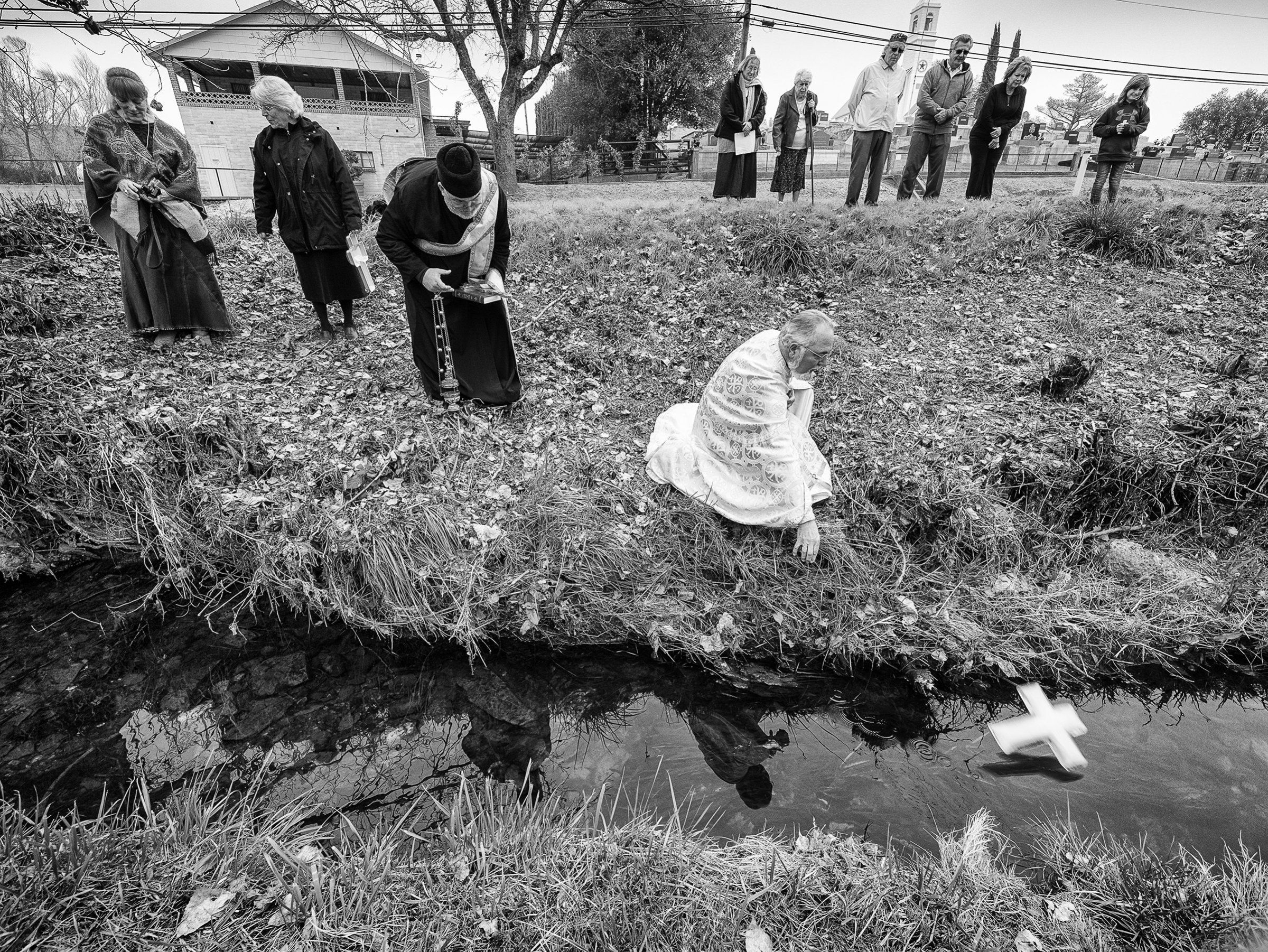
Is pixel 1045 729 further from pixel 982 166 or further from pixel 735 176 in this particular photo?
pixel 982 166

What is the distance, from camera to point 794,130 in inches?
335

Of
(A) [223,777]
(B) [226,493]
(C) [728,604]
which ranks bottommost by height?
(A) [223,777]

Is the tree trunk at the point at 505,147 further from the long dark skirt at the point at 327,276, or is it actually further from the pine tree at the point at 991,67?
the pine tree at the point at 991,67

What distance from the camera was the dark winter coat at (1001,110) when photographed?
830 centimetres

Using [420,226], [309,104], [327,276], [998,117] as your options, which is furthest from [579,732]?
[309,104]

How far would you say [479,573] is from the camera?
11.9 feet

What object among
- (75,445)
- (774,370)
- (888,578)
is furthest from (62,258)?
(888,578)

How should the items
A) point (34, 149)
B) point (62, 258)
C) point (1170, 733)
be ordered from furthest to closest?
point (34, 149) → point (62, 258) → point (1170, 733)

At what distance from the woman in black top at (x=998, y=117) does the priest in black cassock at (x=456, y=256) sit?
7.74 m

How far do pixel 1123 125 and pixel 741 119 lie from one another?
16.0 ft

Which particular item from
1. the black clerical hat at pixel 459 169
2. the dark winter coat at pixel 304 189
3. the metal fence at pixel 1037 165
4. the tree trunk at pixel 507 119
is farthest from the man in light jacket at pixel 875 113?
the tree trunk at pixel 507 119

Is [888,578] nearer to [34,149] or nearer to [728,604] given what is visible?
[728,604]

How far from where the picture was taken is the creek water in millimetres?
2777

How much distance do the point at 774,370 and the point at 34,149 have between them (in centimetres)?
3787
